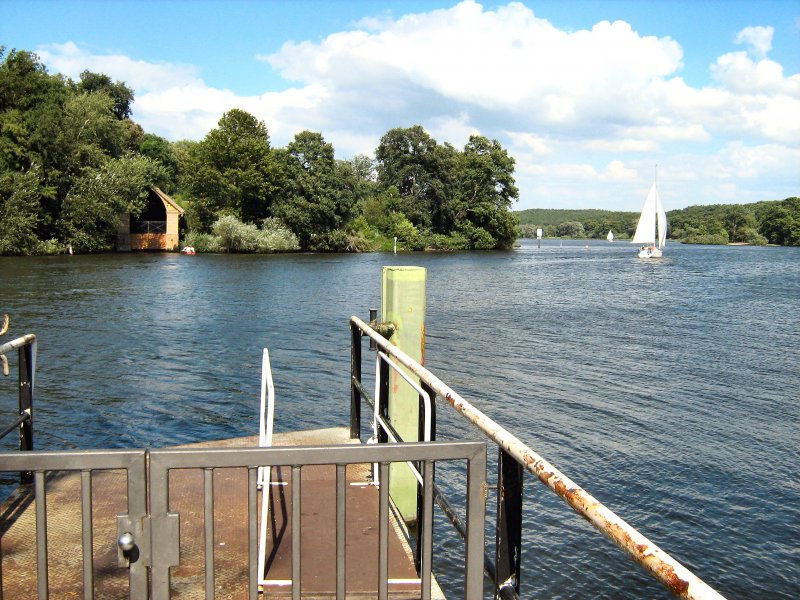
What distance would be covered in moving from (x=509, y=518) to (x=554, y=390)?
1212 centimetres

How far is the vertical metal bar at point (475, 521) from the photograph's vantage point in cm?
262

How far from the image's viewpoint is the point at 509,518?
8.53ft

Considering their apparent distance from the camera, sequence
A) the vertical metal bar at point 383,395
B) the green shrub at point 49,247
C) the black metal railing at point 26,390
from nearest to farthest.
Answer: the vertical metal bar at point 383,395
the black metal railing at point 26,390
the green shrub at point 49,247

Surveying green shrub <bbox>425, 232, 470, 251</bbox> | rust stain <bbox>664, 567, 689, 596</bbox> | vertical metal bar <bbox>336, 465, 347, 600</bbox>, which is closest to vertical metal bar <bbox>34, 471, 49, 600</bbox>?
vertical metal bar <bbox>336, 465, 347, 600</bbox>

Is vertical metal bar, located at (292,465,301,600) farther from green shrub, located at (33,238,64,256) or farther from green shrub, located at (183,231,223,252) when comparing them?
green shrub, located at (183,231,223,252)

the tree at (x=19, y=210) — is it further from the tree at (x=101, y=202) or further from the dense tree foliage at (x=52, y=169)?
the tree at (x=101, y=202)

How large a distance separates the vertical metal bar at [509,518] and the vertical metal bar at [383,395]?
266 centimetres

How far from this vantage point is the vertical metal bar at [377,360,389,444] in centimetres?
532

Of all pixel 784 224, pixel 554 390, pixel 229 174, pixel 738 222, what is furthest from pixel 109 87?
pixel 738 222

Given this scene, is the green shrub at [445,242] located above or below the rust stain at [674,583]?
above

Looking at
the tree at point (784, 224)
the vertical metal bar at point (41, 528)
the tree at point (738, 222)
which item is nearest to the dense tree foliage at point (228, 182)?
the vertical metal bar at point (41, 528)

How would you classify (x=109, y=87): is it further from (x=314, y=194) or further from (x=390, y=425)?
(x=390, y=425)

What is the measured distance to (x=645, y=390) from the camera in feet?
47.6

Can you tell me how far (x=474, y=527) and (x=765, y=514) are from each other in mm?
7543
